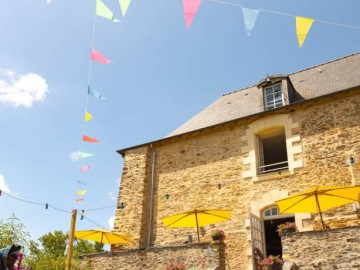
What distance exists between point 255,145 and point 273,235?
2732 mm

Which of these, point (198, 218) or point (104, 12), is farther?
point (198, 218)

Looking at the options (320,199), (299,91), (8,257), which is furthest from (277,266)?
(8,257)

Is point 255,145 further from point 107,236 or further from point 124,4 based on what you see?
point 124,4

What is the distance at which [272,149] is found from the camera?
11.7 metres

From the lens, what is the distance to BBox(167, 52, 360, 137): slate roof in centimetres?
1032

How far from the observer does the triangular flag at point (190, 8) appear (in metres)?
5.12

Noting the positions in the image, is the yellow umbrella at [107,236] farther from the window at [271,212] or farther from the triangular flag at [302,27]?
the triangular flag at [302,27]

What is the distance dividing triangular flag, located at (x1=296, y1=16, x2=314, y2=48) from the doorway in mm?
5272

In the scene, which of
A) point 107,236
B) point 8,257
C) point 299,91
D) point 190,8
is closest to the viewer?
point 8,257

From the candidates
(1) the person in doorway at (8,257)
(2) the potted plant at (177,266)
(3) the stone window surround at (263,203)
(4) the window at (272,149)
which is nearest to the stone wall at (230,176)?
(3) the stone window surround at (263,203)

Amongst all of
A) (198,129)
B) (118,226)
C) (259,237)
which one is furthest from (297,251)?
(118,226)

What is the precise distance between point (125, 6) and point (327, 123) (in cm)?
617

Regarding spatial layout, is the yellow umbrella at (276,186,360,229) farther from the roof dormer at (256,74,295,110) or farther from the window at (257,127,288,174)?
the roof dormer at (256,74,295,110)

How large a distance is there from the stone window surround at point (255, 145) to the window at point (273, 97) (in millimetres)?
526
